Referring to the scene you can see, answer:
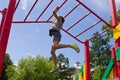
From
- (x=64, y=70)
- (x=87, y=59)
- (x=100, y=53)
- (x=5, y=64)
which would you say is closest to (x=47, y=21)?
→ (x=87, y=59)

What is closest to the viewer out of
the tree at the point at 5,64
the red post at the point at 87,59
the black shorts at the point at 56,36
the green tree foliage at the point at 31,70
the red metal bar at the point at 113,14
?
the black shorts at the point at 56,36

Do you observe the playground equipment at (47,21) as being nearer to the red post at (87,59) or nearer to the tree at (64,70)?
the red post at (87,59)

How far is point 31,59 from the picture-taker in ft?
102

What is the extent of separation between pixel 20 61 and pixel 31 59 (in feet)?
4.26

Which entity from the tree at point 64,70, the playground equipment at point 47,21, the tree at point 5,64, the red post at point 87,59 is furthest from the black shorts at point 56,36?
the tree at point 64,70

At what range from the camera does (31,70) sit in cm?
2909

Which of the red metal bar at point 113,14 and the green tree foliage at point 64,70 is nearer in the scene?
the red metal bar at point 113,14

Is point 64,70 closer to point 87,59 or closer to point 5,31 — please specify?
point 87,59

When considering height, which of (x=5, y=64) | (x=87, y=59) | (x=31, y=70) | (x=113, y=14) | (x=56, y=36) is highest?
(x=5, y=64)

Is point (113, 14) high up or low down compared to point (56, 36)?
up

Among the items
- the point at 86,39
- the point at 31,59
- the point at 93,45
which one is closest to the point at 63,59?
the point at 93,45

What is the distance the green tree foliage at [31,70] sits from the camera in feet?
94.1

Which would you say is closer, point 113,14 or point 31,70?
point 113,14

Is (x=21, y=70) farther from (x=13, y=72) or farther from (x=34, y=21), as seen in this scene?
(x=34, y=21)
